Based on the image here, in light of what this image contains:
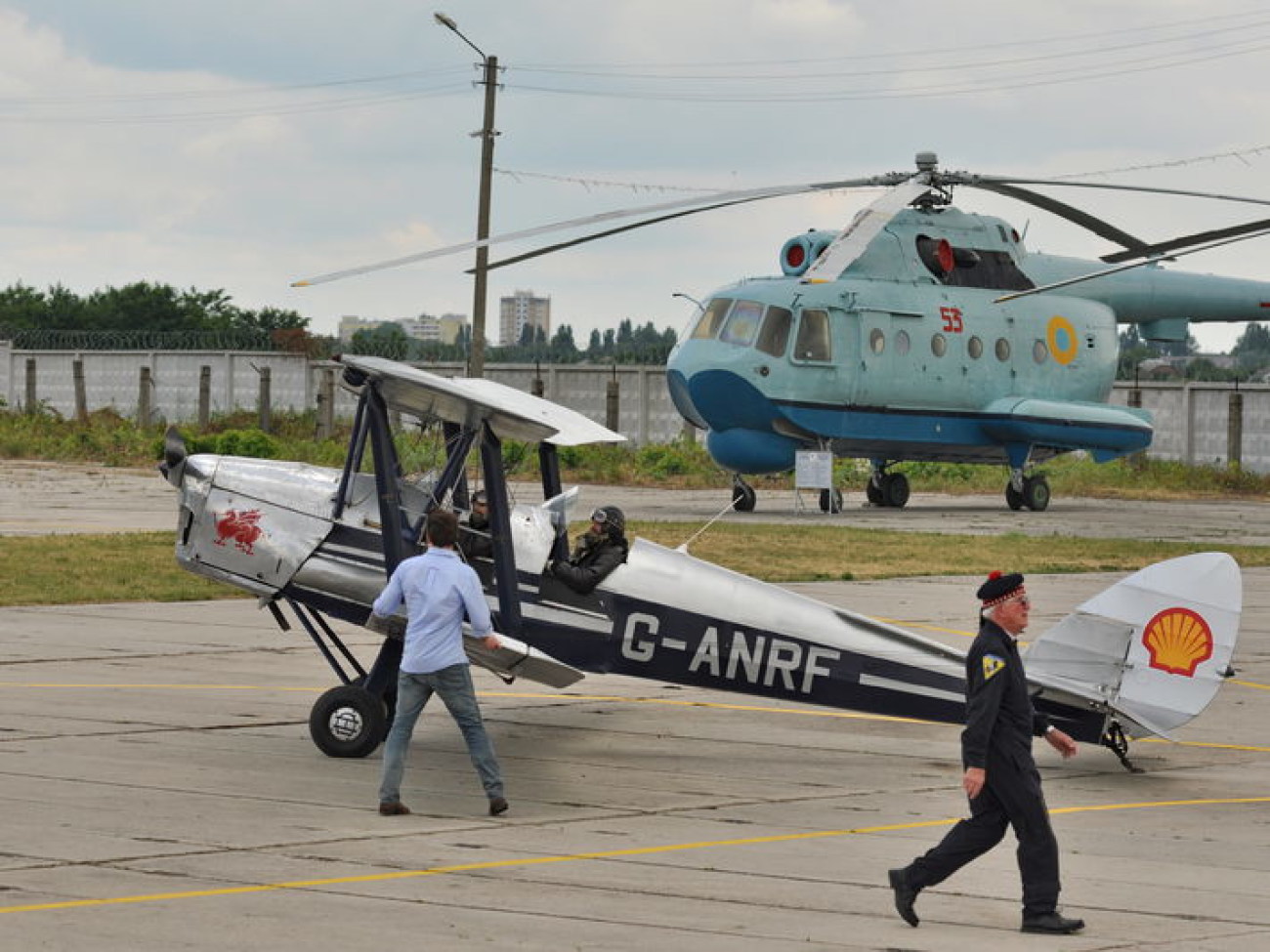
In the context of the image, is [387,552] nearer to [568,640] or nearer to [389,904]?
[568,640]

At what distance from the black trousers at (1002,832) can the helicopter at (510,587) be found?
3.43 metres

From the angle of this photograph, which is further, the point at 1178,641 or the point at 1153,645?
the point at 1153,645

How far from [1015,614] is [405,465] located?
634cm

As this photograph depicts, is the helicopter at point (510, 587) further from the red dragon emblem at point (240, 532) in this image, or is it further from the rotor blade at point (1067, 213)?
the rotor blade at point (1067, 213)

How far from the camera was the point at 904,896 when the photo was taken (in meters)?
8.66

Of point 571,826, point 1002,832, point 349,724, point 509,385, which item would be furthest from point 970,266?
point 1002,832

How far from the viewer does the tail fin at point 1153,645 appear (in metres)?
11.6

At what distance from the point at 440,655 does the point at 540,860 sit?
5.23 ft

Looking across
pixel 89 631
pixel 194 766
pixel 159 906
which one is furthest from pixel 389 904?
pixel 89 631

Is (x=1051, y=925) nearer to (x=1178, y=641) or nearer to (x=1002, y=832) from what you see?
(x=1002, y=832)

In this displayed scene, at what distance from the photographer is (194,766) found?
485 inches

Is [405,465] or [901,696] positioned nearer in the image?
[901,696]

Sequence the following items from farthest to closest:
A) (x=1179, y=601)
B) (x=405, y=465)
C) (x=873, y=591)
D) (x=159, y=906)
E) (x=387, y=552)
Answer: (x=873, y=591) → (x=405, y=465) → (x=387, y=552) → (x=1179, y=601) → (x=159, y=906)

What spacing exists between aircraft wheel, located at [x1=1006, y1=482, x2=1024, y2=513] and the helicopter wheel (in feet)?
12.4
